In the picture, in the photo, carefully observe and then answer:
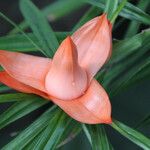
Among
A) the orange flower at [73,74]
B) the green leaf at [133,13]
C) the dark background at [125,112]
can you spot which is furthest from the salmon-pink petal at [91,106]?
the dark background at [125,112]

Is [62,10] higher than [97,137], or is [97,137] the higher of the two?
[62,10]

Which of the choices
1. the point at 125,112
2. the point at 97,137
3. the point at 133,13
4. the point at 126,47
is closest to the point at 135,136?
the point at 97,137

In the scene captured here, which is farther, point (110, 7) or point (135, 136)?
point (110, 7)

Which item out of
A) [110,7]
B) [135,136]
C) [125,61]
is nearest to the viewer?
[135,136]

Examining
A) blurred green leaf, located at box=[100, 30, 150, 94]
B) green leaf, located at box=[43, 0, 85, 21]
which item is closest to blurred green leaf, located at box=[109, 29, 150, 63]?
blurred green leaf, located at box=[100, 30, 150, 94]

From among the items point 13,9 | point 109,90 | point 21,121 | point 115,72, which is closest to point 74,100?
point 109,90

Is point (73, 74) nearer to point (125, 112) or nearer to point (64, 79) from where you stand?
point (64, 79)

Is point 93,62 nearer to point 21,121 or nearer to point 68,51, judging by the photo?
point 68,51
